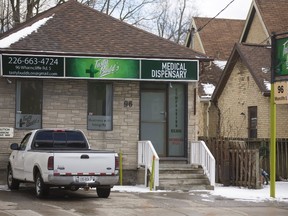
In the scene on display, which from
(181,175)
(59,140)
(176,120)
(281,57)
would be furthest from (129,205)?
(176,120)

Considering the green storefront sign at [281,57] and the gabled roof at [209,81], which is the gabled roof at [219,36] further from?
the green storefront sign at [281,57]

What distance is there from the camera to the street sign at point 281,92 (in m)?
17.2

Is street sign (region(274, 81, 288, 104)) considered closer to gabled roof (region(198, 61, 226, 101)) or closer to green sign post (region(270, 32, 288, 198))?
green sign post (region(270, 32, 288, 198))

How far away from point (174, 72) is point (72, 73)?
3.29 metres

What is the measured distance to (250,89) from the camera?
28.7 m

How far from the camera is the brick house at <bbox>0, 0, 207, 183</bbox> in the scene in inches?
785

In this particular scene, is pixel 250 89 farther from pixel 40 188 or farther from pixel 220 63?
pixel 40 188

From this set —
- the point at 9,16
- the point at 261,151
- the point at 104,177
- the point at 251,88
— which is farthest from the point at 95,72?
the point at 9,16

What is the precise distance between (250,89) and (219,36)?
15045 mm

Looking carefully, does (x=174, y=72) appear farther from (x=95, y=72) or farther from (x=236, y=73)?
(x=236, y=73)

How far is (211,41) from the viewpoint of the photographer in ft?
139

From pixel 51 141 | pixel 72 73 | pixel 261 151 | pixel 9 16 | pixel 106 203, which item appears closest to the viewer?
pixel 106 203

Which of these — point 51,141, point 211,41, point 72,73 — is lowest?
point 51,141

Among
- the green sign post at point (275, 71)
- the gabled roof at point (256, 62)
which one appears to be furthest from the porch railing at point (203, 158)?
the gabled roof at point (256, 62)
